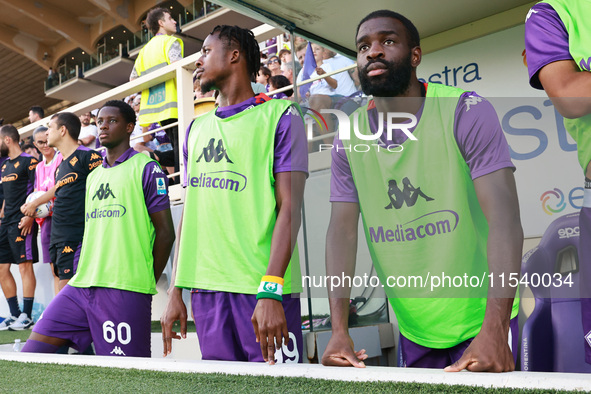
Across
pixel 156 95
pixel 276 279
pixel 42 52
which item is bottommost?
pixel 276 279

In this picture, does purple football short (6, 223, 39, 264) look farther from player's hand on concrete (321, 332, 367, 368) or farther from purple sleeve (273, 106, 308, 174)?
player's hand on concrete (321, 332, 367, 368)

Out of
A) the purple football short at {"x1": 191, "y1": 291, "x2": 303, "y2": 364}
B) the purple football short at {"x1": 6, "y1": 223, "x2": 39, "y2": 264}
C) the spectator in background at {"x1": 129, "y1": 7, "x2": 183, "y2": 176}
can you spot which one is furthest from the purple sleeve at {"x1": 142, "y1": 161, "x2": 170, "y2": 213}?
the purple football short at {"x1": 6, "y1": 223, "x2": 39, "y2": 264}

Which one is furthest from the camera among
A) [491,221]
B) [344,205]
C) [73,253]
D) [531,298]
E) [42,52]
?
[42,52]

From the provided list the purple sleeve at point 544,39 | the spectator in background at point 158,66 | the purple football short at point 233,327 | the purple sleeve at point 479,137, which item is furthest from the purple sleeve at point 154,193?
the spectator in background at point 158,66

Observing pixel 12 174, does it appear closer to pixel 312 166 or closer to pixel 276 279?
pixel 312 166

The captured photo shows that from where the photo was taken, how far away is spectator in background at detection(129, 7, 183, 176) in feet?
19.0

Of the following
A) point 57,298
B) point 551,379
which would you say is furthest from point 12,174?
point 551,379

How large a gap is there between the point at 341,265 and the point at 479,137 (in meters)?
0.52

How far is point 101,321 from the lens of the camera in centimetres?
294

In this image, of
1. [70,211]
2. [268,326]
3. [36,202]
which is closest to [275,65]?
[36,202]

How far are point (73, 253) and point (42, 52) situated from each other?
2044 cm

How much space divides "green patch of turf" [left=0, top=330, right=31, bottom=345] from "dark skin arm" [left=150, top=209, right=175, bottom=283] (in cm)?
218

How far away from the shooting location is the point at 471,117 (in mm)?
1653

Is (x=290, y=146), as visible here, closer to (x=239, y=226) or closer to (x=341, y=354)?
(x=239, y=226)
